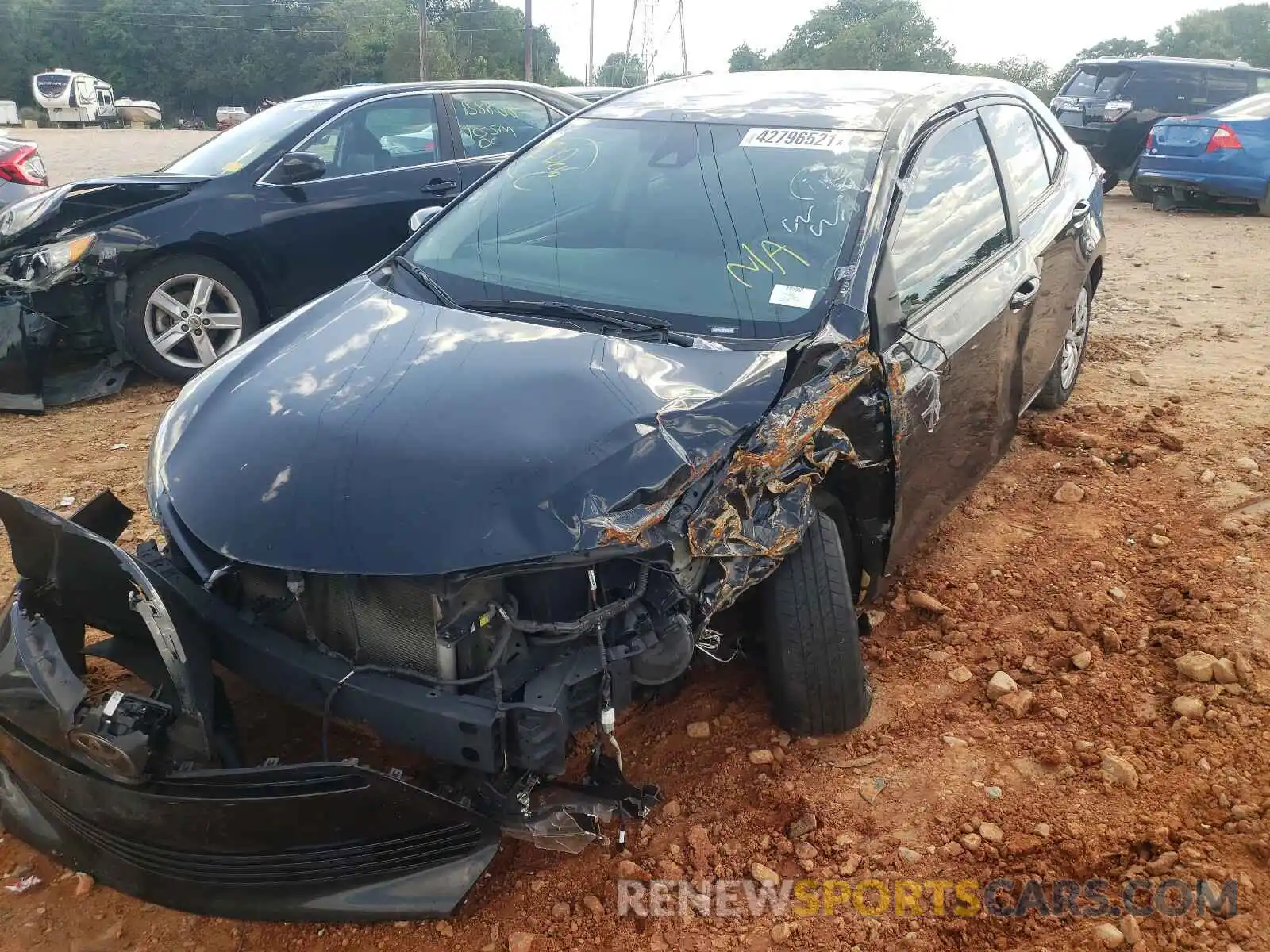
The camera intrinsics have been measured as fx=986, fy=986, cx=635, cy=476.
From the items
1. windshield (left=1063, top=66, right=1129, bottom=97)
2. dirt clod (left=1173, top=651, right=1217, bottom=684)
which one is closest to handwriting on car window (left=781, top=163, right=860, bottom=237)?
dirt clod (left=1173, top=651, right=1217, bottom=684)

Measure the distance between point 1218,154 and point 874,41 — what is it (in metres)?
31.3

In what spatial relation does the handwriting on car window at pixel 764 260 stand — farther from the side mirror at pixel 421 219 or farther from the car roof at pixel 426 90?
the car roof at pixel 426 90

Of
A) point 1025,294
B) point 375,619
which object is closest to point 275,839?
point 375,619

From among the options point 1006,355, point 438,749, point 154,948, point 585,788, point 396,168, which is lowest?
point 154,948

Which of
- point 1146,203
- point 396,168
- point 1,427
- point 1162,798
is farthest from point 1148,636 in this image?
point 1146,203

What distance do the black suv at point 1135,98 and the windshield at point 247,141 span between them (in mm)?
10409

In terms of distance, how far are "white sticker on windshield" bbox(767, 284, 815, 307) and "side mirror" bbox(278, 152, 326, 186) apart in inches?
161

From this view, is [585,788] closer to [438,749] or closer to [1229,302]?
[438,749]

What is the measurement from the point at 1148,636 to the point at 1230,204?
10784mm

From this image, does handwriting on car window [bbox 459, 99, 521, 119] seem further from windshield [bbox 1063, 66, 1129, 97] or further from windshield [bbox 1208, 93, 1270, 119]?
windshield [bbox 1063, 66, 1129, 97]

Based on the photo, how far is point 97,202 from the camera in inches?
228

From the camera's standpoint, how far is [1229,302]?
25.0ft

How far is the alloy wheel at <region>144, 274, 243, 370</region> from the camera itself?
5.88m

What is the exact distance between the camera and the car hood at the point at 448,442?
2141 millimetres
